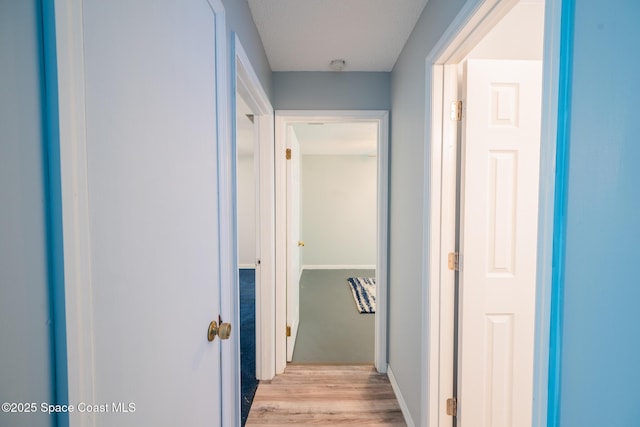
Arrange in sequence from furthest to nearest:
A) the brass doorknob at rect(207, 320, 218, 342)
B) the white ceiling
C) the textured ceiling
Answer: the white ceiling, the textured ceiling, the brass doorknob at rect(207, 320, 218, 342)

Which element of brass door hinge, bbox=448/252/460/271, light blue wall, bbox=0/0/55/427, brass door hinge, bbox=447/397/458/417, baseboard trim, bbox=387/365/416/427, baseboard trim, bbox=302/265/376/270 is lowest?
baseboard trim, bbox=302/265/376/270

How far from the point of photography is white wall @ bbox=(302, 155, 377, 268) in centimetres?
586

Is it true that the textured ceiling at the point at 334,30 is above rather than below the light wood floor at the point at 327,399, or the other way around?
above

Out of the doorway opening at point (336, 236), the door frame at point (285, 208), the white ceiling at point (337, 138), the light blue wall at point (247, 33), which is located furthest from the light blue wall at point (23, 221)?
the white ceiling at point (337, 138)

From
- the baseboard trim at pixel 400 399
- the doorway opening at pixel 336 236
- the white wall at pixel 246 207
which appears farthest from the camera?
the white wall at pixel 246 207

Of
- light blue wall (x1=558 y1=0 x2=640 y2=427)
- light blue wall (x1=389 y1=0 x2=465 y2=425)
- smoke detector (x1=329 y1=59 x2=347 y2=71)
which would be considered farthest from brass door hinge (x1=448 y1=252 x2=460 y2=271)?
smoke detector (x1=329 y1=59 x2=347 y2=71)

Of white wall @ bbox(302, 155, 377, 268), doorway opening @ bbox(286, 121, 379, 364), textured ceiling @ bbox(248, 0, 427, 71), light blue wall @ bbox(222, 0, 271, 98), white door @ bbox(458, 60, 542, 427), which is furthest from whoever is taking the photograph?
white wall @ bbox(302, 155, 377, 268)

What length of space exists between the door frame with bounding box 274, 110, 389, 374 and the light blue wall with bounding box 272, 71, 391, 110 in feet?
0.19

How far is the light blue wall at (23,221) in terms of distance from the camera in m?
0.34

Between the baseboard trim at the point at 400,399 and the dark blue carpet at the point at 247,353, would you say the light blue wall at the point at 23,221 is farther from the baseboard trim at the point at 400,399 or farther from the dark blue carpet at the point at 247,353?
the baseboard trim at the point at 400,399

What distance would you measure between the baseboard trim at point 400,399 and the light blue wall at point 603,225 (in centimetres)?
134

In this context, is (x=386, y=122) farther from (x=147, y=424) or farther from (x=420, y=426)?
(x=147, y=424)

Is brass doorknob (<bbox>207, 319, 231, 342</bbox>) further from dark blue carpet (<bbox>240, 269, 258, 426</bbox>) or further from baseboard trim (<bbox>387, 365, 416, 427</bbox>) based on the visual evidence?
baseboard trim (<bbox>387, 365, 416, 427</bbox>)

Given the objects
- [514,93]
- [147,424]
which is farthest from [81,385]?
[514,93]
